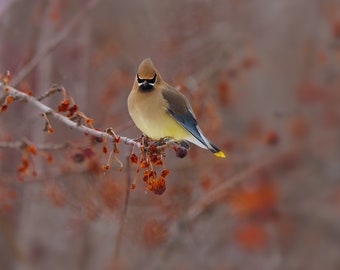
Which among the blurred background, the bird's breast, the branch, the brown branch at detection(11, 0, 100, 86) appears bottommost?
the branch

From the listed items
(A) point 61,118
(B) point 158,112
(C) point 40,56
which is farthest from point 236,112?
(A) point 61,118

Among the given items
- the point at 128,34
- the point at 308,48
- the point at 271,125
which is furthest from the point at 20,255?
the point at 308,48

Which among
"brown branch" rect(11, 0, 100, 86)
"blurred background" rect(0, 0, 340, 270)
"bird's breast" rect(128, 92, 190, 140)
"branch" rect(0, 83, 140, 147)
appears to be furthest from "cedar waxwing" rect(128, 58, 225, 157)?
"blurred background" rect(0, 0, 340, 270)

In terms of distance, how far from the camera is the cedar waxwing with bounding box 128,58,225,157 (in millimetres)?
2049

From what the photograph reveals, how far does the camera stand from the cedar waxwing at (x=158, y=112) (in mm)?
2049

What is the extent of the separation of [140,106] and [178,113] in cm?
12

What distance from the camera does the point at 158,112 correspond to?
6.86 feet

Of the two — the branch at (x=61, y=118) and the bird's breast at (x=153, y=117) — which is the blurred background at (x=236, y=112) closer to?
the bird's breast at (x=153, y=117)

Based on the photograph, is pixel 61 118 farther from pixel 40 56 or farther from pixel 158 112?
pixel 40 56

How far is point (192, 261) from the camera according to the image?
636 cm

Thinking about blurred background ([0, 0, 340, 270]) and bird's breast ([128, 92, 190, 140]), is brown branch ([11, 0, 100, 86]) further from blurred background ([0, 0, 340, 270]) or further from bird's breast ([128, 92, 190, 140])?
blurred background ([0, 0, 340, 270])

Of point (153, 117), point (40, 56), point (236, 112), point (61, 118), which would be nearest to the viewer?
point (61, 118)

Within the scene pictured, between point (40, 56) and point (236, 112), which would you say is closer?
point (40, 56)

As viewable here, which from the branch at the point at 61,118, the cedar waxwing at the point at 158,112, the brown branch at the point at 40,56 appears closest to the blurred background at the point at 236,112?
the brown branch at the point at 40,56
